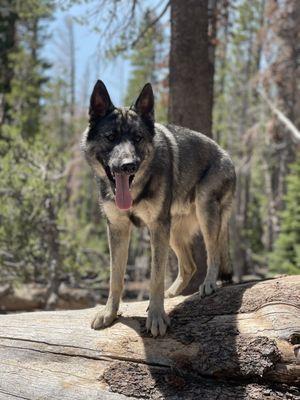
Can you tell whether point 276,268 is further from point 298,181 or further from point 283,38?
point 283,38

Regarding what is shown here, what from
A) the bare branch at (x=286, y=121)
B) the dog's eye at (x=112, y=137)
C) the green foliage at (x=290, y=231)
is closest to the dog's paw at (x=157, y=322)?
the dog's eye at (x=112, y=137)

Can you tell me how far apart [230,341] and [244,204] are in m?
26.0

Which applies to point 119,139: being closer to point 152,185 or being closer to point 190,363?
point 152,185

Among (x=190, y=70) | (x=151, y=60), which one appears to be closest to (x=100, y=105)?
(x=190, y=70)

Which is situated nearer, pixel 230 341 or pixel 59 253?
pixel 230 341

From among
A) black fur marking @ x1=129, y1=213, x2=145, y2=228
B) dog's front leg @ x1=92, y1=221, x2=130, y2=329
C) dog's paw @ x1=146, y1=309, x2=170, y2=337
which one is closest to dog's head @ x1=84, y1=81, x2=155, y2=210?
black fur marking @ x1=129, y1=213, x2=145, y2=228

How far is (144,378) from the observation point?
3.80 m

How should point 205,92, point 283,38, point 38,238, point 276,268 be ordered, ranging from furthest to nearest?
point 276,268
point 283,38
point 38,238
point 205,92

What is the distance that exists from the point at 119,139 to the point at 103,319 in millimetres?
1602

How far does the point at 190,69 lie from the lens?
7359 mm

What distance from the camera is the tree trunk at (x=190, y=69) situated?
289 inches

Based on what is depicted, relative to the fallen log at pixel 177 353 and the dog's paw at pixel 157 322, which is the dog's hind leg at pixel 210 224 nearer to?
the fallen log at pixel 177 353

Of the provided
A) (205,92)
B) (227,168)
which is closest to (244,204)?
(205,92)

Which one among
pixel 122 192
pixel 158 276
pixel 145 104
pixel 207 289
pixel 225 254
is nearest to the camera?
pixel 122 192
